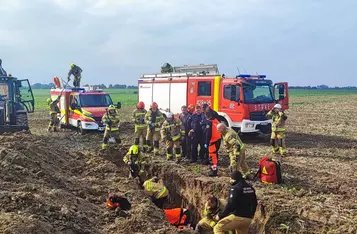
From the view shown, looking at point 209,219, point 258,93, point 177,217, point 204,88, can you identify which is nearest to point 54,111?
point 204,88

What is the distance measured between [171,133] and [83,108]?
21.9 feet

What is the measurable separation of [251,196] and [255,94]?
29.7ft

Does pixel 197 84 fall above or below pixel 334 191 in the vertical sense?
above

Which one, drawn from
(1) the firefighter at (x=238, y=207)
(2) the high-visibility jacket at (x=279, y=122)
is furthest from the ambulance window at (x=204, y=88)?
(1) the firefighter at (x=238, y=207)

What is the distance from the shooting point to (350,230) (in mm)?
6273

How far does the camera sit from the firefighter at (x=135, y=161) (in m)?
9.68

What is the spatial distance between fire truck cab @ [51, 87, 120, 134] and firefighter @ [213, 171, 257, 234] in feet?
36.9

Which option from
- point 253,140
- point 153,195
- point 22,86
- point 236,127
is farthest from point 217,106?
point 22,86

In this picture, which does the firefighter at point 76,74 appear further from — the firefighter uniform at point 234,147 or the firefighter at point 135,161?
the firefighter uniform at point 234,147

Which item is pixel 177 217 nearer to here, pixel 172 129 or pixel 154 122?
pixel 172 129

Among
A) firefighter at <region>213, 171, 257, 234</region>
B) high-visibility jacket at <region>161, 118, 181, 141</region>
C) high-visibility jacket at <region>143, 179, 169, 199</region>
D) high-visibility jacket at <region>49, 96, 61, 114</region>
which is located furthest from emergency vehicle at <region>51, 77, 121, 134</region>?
firefighter at <region>213, 171, 257, 234</region>

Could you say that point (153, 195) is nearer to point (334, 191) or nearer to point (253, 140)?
point (334, 191)

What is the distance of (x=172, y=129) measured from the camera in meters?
11.7

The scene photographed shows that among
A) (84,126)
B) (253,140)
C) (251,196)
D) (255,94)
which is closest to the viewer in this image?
(251,196)
